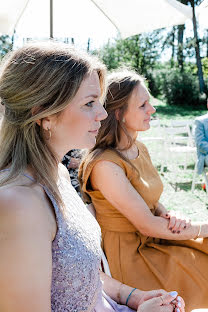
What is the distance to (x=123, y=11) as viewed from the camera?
17.6 feet

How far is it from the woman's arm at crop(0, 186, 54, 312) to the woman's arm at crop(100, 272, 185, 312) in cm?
54

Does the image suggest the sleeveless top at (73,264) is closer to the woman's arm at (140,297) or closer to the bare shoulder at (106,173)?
the woman's arm at (140,297)

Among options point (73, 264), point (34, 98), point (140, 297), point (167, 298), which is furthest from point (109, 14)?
point (73, 264)

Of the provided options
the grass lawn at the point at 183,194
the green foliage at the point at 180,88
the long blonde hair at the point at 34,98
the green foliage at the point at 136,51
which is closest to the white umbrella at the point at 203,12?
the grass lawn at the point at 183,194

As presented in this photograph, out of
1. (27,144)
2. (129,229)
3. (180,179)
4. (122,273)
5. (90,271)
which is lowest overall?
(180,179)

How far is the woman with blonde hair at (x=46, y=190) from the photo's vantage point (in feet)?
3.03

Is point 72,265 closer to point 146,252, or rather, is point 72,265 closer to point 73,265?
point 73,265

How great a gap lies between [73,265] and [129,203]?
2.74ft

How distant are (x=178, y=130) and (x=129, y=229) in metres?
6.39

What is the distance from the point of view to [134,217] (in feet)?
6.26

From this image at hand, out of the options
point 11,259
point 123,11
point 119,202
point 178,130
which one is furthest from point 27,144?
point 178,130

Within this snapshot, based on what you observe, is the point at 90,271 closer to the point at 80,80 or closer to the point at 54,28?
the point at 80,80

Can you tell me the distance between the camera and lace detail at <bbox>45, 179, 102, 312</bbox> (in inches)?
42.2

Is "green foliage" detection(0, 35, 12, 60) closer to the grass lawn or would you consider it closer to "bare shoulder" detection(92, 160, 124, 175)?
"bare shoulder" detection(92, 160, 124, 175)
